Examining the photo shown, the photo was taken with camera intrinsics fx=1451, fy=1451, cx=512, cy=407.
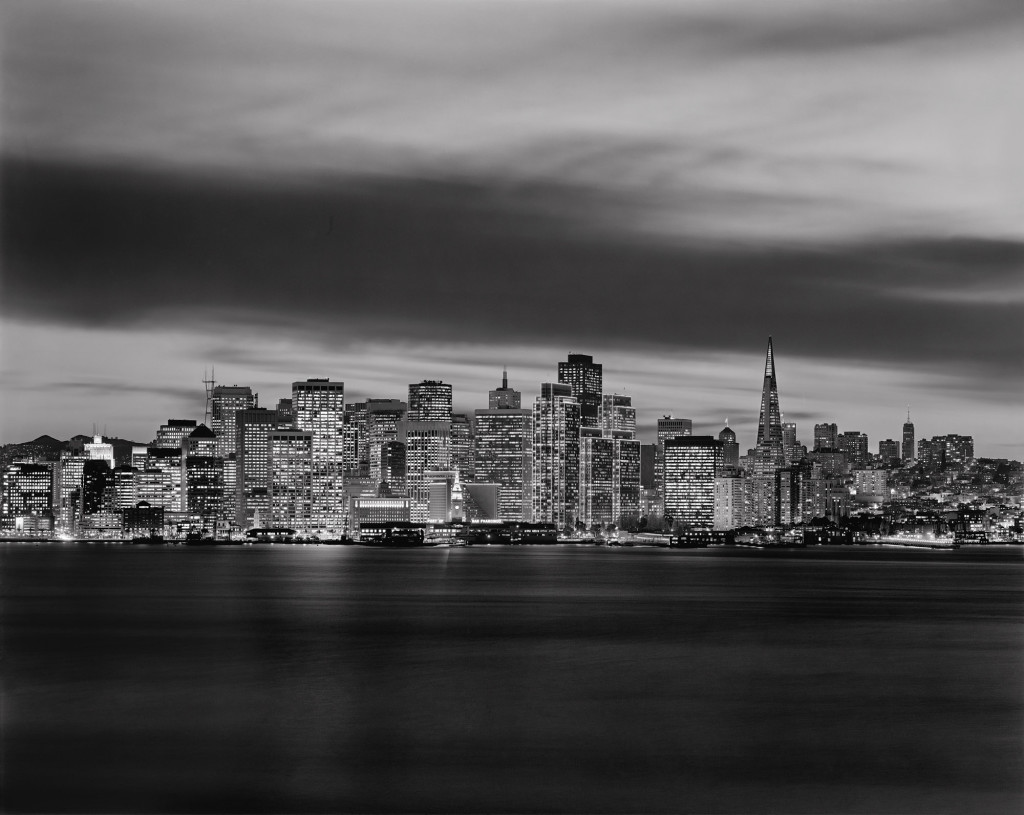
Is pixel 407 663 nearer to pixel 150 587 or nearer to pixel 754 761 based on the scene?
pixel 754 761

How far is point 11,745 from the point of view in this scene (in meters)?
29.9

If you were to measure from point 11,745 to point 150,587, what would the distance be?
63.4 m

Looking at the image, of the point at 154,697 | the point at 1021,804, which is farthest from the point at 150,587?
the point at 1021,804

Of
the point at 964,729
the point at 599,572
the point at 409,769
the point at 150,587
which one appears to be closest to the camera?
the point at 409,769

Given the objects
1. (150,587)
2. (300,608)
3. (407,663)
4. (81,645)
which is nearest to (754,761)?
(407,663)

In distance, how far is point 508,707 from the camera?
36375 millimetres

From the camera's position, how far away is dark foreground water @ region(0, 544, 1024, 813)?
26172 mm

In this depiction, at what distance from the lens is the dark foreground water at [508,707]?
26.2 m

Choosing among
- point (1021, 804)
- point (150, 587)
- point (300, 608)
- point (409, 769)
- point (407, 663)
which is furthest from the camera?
point (150, 587)

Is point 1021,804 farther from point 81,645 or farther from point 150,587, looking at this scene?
point 150,587

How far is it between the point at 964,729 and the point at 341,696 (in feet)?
51.0

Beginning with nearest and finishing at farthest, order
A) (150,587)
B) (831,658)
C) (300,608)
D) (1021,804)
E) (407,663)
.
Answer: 1. (1021,804)
2. (407,663)
3. (831,658)
4. (300,608)
5. (150,587)

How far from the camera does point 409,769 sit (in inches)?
1104

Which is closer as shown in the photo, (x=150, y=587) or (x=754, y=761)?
(x=754, y=761)
